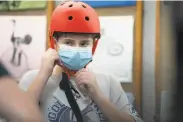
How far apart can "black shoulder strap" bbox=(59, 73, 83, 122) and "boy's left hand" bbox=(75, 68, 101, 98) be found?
0.02 m

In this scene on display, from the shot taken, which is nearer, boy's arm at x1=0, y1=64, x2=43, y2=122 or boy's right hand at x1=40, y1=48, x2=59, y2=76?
boy's arm at x1=0, y1=64, x2=43, y2=122

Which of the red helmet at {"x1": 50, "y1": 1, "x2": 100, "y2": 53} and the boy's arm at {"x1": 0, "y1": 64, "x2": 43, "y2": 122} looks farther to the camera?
the red helmet at {"x1": 50, "y1": 1, "x2": 100, "y2": 53}

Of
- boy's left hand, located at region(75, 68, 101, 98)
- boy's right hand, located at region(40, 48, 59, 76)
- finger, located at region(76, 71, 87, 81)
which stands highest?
boy's right hand, located at region(40, 48, 59, 76)

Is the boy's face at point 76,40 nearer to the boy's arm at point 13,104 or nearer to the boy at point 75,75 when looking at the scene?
the boy at point 75,75

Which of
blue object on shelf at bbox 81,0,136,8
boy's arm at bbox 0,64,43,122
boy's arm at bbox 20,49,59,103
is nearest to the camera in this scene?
boy's arm at bbox 0,64,43,122

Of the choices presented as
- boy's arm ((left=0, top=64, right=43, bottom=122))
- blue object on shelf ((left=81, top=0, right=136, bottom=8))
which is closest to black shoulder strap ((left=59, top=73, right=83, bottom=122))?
boy's arm ((left=0, top=64, right=43, bottom=122))

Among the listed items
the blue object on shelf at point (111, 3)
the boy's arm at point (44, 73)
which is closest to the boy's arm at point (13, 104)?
the boy's arm at point (44, 73)

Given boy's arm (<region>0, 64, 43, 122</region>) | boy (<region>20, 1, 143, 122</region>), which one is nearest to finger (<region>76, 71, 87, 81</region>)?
boy (<region>20, 1, 143, 122</region>)

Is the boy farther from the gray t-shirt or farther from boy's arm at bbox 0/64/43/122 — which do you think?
boy's arm at bbox 0/64/43/122

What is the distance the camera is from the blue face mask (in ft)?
2.03

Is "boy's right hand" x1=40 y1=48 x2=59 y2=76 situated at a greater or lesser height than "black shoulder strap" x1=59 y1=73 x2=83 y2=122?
greater

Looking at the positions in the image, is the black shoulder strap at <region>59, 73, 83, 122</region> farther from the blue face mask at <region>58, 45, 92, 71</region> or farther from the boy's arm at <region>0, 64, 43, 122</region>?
the boy's arm at <region>0, 64, 43, 122</region>

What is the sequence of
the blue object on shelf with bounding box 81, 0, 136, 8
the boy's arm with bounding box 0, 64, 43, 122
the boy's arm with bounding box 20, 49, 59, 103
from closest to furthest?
the boy's arm with bounding box 0, 64, 43, 122 → the boy's arm with bounding box 20, 49, 59, 103 → the blue object on shelf with bounding box 81, 0, 136, 8

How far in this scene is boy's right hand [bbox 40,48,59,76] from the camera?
0.60 metres
